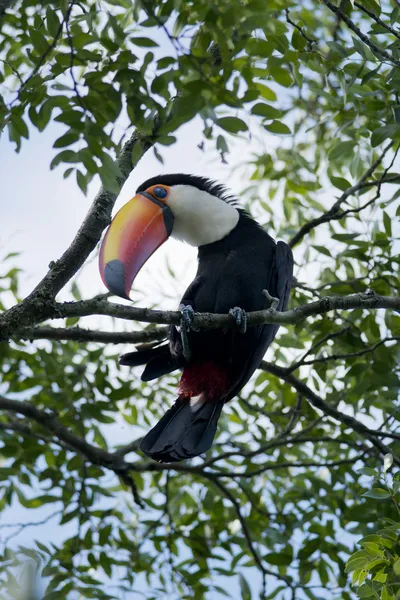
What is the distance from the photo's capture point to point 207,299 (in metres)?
4.39

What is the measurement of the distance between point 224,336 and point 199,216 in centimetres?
89

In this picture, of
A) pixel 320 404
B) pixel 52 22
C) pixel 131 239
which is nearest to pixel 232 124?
pixel 52 22

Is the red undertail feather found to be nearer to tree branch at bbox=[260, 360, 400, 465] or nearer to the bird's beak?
tree branch at bbox=[260, 360, 400, 465]

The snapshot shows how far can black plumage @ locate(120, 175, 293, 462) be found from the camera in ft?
14.1

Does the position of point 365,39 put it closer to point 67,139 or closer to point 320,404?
point 67,139

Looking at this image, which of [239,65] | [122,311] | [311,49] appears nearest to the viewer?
[239,65]

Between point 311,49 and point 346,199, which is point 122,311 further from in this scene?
point 346,199

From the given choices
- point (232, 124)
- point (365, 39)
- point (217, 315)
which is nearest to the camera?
point (232, 124)

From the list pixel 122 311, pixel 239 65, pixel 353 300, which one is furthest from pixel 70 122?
pixel 353 300

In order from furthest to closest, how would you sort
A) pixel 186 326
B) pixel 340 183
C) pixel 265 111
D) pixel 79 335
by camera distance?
pixel 340 183 < pixel 79 335 < pixel 186 326 < pixel 265 111

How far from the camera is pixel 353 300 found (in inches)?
136

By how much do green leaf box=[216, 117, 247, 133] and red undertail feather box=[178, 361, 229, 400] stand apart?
2.06m

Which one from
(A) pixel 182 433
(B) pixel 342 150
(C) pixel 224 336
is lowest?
(A) pixel 182 433

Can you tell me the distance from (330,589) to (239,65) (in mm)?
3165
